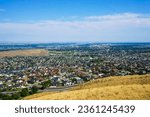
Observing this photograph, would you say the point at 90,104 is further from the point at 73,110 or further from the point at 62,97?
the point at 62,97

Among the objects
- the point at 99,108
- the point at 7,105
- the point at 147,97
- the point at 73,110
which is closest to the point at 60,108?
the point at 73,110

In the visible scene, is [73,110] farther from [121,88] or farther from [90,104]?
[121,88]

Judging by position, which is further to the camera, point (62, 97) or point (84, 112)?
point (62, 97)

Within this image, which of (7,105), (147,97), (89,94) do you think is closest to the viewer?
(7,105)

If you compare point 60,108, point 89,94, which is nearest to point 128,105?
point 60,108

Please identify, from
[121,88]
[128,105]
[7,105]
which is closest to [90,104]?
[128,105]

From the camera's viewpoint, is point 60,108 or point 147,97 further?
point 147,97

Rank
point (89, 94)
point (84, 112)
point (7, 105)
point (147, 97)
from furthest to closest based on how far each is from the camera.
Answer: point (89, 94) < point (147, 97) < point (7, 105) < point (84, 112)

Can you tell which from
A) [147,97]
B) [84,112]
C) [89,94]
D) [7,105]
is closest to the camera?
[84,112]
